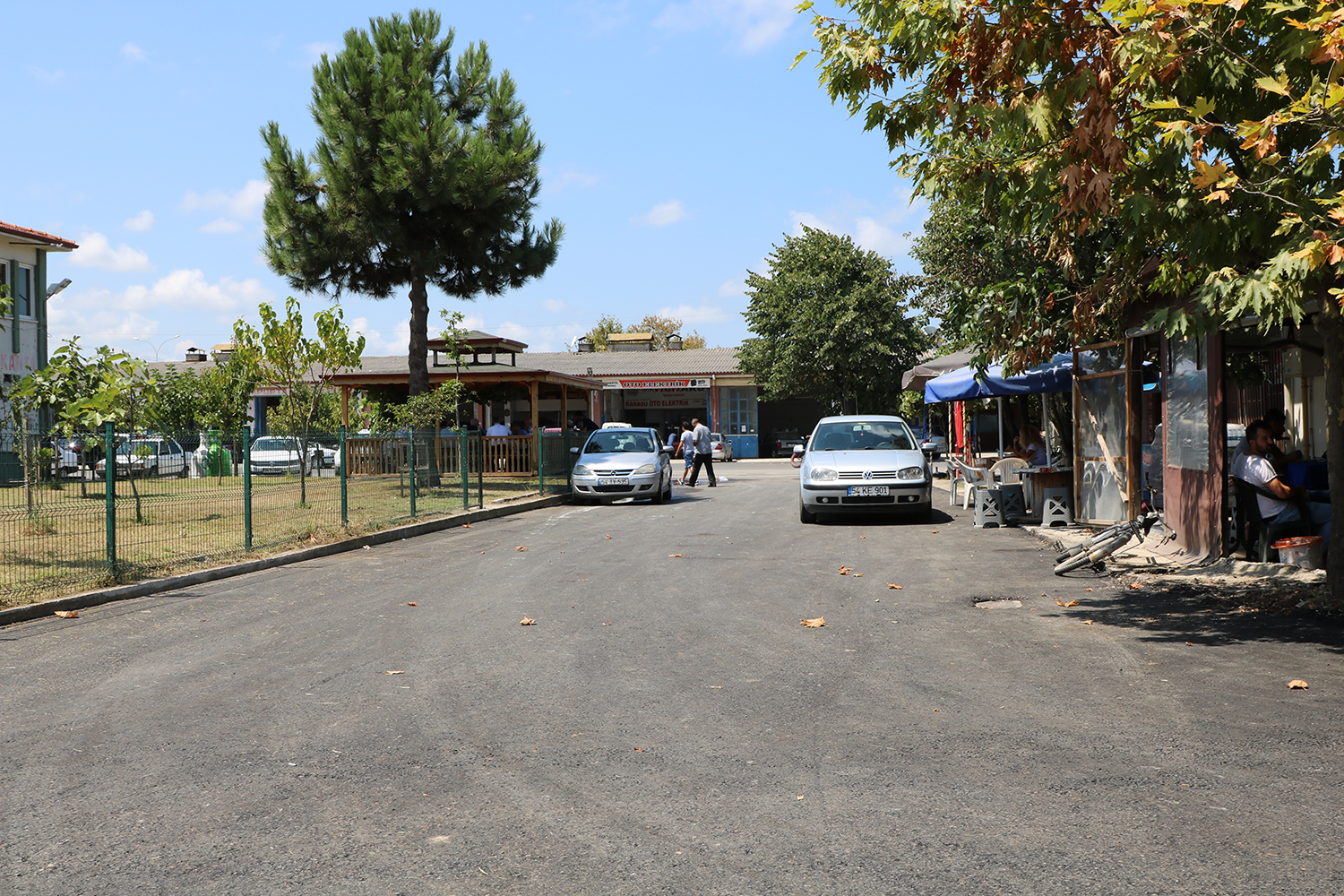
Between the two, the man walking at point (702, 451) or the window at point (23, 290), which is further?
the window at point (23, 290)

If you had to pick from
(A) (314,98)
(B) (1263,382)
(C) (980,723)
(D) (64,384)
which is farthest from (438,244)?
(C) (980,723)

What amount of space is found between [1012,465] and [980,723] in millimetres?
11832

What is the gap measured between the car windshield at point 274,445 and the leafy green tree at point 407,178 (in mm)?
9679

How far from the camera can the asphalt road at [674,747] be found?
355 cm

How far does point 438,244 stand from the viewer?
81.9 feet

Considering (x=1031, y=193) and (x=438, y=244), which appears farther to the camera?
(x=438, y=244)

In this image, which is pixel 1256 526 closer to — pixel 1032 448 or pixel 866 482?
pixel 866 482

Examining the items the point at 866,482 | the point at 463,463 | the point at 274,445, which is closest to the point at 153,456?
the point at 274,445

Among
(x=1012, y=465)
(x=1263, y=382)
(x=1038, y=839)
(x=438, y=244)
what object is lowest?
(x=1038, y=839)

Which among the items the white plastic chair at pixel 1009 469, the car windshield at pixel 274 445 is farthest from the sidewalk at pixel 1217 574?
the car windshield at pixel 274 445

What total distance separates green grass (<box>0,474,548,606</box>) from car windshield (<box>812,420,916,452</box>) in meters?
6.72

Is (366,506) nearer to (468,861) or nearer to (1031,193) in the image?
(1031,193)

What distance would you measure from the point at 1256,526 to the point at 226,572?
10.1 m

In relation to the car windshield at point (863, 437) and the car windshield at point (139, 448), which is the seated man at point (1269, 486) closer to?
the car windshield at point (863, 437)
